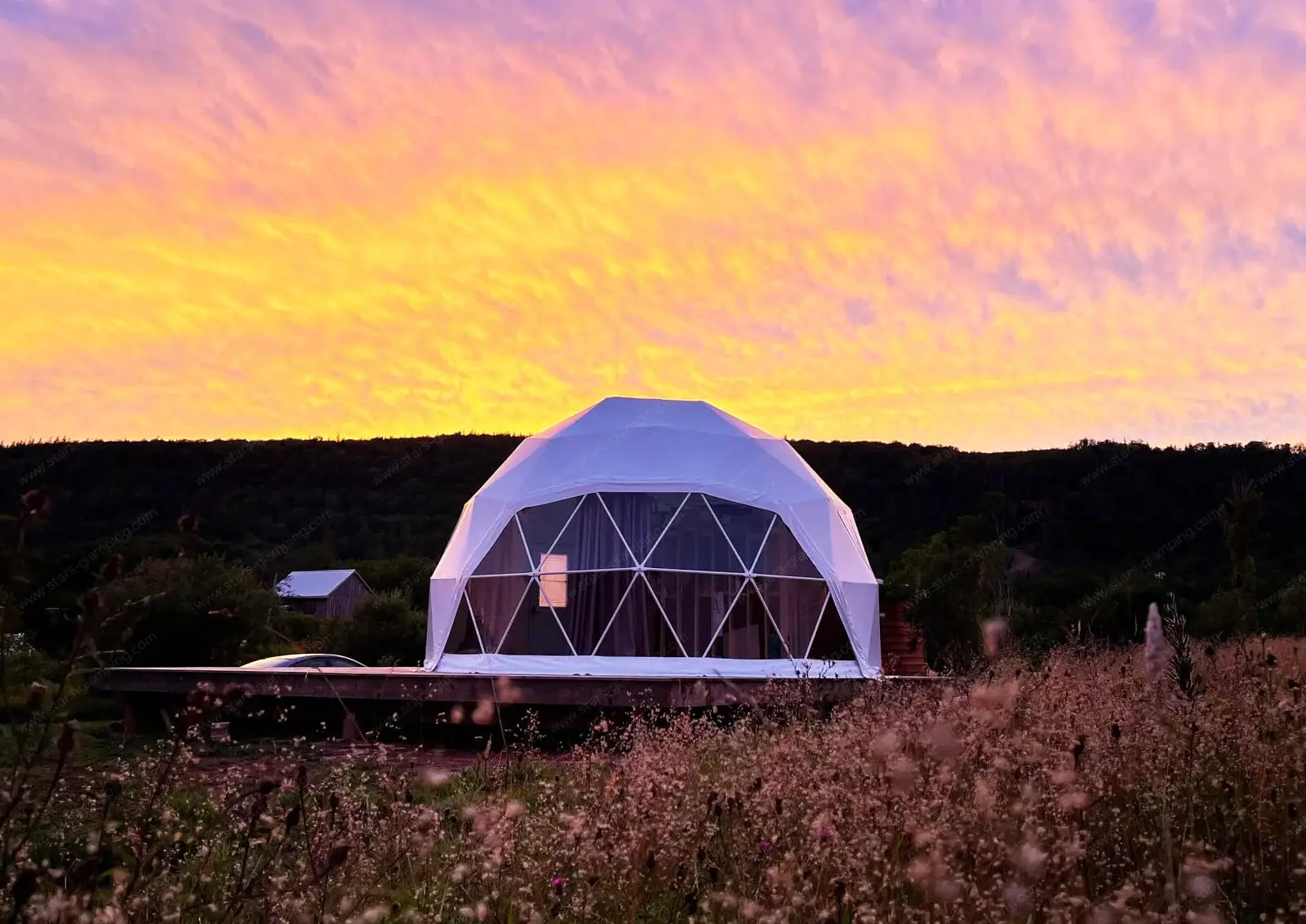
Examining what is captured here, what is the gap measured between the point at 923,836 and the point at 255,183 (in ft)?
34.6

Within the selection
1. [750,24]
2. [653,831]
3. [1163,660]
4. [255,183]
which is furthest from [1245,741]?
[255,183]

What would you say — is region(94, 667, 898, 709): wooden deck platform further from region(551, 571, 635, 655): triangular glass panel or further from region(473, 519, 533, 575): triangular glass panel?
region(473, 519, 533, 575): triangular glass panel

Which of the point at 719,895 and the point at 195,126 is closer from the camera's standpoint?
the point at 719,895

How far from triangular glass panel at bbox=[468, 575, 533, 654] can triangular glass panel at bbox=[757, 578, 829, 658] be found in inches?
134

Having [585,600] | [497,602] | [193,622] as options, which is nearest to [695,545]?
[585,600]

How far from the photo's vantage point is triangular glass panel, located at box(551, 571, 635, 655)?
15766mm

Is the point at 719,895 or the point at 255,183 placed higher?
the point at 255,183

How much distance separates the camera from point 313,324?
14477 millimetres

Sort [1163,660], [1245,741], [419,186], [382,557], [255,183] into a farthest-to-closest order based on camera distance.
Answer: [382,557] < [419,186] < [255,183] < [1245,741] < [1163,660]

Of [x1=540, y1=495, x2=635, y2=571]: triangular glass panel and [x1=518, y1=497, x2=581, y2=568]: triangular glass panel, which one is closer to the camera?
[x1=540, y1=495, x2=635, y2=571]: triangular glass panel

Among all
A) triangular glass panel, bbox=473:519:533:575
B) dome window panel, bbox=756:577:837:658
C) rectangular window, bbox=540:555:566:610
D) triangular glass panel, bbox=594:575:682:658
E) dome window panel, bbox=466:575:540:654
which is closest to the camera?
triangular glass panel, bbox=594:575:682:658

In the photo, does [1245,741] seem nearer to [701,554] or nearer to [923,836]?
[923,836]

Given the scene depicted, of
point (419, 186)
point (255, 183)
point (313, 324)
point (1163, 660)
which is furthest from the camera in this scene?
point (313, 324)

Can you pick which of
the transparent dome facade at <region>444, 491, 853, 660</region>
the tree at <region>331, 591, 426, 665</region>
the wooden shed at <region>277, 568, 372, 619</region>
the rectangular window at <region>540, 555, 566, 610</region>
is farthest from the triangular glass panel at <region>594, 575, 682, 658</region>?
the wooden shed at <region>277, 568, 372, 619</region>
